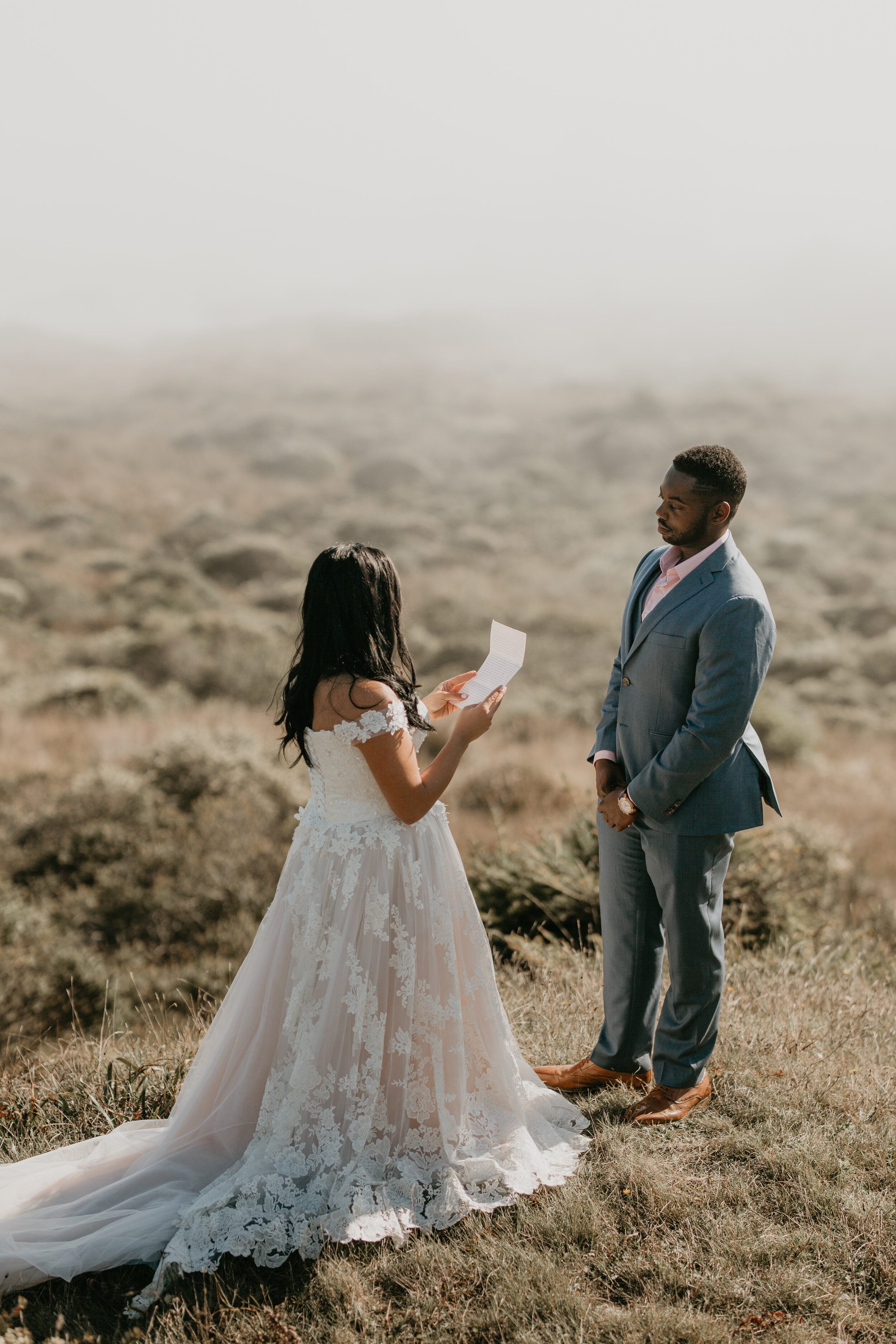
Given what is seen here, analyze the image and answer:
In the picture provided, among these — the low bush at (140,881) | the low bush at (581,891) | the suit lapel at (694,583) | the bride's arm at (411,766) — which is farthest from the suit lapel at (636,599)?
the low bush at (140,881)

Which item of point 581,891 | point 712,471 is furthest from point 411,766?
point 581,891

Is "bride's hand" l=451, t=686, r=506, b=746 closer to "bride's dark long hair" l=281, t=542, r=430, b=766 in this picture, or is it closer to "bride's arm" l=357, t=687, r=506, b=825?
"bride's arm" l=357, t=687, r=506, b=825

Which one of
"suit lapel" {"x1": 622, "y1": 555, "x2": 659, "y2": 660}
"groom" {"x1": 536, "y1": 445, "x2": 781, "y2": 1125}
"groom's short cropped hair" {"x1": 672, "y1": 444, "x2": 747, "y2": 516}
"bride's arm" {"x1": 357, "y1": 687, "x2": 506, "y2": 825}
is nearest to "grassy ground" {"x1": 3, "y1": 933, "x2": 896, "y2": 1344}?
"groom" {"x1": 536, "y1": 445, "x2": 781, "y2": 1125}

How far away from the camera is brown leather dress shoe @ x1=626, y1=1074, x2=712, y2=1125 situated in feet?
10.2

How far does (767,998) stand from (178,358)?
67184 mm

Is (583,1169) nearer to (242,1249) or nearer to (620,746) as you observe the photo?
(242,1249)

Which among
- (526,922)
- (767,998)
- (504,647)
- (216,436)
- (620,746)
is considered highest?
(216,436)

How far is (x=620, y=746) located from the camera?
3.30 metres

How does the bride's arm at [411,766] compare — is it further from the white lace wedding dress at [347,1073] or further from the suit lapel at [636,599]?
the suit lapel at [636,599]

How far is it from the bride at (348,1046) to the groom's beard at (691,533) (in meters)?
0.80

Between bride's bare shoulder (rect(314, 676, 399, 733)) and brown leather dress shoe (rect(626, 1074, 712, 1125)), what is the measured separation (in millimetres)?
1760

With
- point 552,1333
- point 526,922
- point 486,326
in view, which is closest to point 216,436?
point 486,326

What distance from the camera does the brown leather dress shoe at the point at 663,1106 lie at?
3119 millimetres

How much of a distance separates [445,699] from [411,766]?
1.25ft
